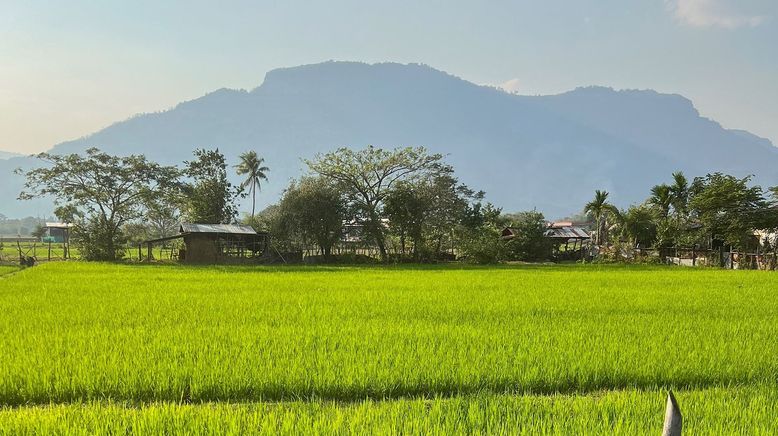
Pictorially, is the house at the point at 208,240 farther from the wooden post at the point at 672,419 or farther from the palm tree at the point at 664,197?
the wooden post at the point at 672,419

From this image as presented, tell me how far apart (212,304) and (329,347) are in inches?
193

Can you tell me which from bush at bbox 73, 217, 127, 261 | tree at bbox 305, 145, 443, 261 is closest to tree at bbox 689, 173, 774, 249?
tree at bbox 305, 145, 443, 261

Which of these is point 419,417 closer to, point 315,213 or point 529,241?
point 315,213

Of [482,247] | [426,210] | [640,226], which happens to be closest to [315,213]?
[426,210]

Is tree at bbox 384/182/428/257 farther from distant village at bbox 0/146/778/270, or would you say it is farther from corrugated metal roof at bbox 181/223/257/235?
corrugated metal roof at bbox 181/223/257/235

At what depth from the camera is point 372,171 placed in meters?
35.2

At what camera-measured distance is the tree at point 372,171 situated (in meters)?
34.7

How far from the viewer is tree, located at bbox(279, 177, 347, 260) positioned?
33281 mm

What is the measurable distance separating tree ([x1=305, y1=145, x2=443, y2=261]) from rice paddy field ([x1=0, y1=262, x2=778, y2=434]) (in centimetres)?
2525

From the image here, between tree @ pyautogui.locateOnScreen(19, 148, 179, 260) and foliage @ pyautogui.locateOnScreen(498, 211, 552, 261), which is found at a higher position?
tree @ pyautogui.locateOnScreen(19, 148, 179, 260)

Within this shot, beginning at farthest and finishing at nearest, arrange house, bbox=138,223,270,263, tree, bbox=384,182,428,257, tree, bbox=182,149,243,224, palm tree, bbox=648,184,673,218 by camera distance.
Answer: tree, bbox=182,149,243,224 < palm tree, bbox=648,184,673,218 < tree, bbox=384,182,428,257 < house, bbox=138,223,270,263

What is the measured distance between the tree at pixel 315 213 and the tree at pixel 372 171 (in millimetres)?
1294

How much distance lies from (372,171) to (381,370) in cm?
3061

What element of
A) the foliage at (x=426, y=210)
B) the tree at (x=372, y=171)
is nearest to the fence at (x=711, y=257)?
the foliage at (x=426, y=210)
